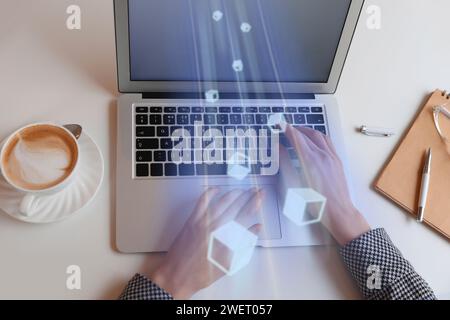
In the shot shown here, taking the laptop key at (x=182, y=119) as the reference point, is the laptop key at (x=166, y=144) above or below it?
below

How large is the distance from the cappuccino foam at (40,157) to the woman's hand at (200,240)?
0.54 feet

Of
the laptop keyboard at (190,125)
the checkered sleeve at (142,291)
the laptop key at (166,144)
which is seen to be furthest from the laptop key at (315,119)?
the checkered sleeve at (142,291)

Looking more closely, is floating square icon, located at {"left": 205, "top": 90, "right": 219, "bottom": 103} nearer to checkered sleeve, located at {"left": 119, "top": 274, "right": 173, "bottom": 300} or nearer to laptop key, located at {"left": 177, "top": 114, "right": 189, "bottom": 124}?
laptop key, located at {"left": 177, "top": 114, "right": 189, "bottom": 124}

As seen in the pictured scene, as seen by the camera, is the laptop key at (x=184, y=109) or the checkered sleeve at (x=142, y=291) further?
the laptop key at (x=184, y=109)

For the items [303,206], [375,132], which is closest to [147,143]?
[303,206]

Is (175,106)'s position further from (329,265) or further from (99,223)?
(329,265)

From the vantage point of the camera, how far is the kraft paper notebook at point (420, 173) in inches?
25.0

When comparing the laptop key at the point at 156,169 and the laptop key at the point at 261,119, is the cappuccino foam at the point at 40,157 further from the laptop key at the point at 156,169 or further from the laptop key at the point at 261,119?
the laptop key at the point at 261,119

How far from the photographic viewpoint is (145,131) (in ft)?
2.09

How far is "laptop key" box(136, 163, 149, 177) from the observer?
0.62 metres

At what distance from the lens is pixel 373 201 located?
0.65 meters

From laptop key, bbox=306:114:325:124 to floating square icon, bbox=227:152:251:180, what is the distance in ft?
0.38

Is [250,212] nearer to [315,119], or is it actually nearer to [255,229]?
[255,229]
